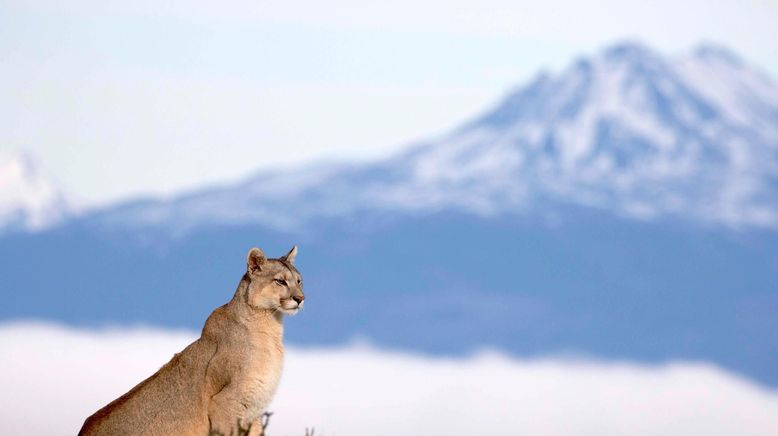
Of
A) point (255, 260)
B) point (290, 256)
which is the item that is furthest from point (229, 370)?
point (290, 256)

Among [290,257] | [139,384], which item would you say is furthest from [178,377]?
[290,257]

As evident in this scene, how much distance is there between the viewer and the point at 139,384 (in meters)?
17.6

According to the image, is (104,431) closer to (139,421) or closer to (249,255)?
(139,421)

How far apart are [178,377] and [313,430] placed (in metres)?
1.65

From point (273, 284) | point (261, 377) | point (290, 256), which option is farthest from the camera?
point (290, 256)

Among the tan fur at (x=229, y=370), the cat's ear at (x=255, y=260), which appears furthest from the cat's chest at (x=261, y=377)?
the cat's ear at (x=255, y=260)

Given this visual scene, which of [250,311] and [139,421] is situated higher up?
[250,311]

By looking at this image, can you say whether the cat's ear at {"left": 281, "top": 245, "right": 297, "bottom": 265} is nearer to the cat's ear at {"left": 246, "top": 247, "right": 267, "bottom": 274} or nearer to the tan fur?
the tan fur

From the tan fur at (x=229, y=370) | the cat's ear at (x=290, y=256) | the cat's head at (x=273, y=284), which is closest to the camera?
the tan fur at (x=229, y=370)

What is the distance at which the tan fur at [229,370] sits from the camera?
17.4m

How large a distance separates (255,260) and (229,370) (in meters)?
1.11

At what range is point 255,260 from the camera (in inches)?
698

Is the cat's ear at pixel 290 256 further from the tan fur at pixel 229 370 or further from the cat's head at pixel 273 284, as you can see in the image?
the cat's head at pixel 273 284

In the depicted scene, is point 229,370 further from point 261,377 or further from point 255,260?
point 255,260
